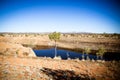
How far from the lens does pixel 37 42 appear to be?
3071 inches

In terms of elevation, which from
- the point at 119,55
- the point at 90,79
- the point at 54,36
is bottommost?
the point at 119,55

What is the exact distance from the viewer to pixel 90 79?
48.0 feet

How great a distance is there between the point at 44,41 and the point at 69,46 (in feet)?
59.5

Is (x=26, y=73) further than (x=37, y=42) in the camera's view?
No

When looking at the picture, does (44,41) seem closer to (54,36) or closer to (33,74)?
(54,36)

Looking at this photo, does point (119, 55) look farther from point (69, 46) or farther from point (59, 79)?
point (59, 79)

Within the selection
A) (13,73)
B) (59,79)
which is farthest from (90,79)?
(13,73)

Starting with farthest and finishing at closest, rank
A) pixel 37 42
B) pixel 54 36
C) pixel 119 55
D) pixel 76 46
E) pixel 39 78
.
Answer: pixel 37 42 < pixel 76 46 < pixel 119 55 < pixel 54 36 < pixel 39 78

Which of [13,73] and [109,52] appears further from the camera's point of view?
[109,52]

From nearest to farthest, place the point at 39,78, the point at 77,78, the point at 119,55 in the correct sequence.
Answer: the point at 39,78
the point at 77,78
the point at 119,55

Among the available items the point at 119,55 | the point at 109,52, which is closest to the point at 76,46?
the point at 109,52

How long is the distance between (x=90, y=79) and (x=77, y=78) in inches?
58.4

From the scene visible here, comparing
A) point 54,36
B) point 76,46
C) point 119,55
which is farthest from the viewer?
point 76,46

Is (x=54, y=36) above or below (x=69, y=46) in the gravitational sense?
above
